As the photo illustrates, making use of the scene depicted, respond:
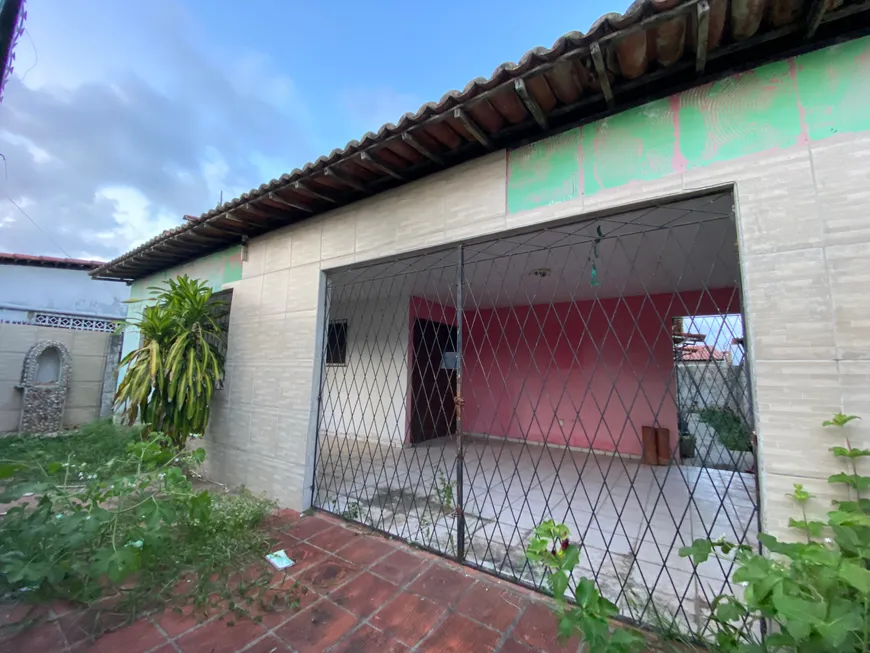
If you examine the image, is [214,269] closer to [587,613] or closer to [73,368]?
[587,613]

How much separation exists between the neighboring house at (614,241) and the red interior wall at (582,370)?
0.18m

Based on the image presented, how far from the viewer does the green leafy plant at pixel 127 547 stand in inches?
62.9

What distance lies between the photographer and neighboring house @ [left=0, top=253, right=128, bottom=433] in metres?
5.64

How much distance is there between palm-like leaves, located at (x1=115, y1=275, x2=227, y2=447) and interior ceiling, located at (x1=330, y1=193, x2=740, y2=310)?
1.50 m

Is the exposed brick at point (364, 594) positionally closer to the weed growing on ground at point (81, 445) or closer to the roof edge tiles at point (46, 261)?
the weed growing on ground at point (81, 445)

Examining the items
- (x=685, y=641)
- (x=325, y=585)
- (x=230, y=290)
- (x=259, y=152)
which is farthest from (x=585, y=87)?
(x=259, y=152)

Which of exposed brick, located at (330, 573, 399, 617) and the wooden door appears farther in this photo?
the wooden door

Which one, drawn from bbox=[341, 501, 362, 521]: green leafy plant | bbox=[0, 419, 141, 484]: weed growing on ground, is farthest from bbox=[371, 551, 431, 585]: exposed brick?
bbox=[0, 419, 141, 484]: weed growing on ground

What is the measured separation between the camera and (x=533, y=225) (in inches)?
82.8

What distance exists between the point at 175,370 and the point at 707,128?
4.31 meters

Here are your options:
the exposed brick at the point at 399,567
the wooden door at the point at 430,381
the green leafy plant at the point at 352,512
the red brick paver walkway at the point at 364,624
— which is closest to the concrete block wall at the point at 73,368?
the wooden door at the point at 430,381

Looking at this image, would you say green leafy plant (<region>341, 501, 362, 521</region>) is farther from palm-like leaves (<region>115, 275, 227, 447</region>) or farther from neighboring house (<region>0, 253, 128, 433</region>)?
neighboring house (<region>0, 253, 128, 433</region>)

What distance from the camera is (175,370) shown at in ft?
10.6

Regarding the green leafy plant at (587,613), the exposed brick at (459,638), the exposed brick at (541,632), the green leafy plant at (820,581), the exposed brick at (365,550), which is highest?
the green leafy plant at (820,581)
